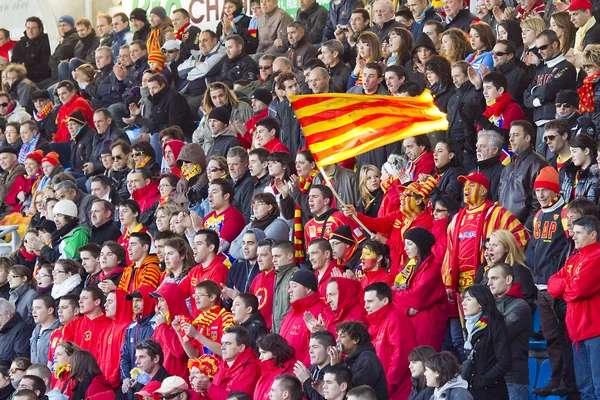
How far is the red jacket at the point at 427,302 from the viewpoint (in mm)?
10633

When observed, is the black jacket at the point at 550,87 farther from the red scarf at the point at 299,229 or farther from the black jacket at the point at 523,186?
the red scarf at the point at 299,229

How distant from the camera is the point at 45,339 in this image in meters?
13.1

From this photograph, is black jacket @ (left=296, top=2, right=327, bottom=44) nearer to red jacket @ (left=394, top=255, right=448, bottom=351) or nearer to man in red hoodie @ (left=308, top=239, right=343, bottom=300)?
man in red hoodie @ (left=308, top=239, right=343, bottom=300)

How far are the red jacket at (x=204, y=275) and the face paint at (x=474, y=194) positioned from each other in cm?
244

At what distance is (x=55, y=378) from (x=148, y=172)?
146 inches

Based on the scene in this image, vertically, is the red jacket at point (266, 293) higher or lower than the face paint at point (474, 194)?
lower

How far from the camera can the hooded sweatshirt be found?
11906 millimetres

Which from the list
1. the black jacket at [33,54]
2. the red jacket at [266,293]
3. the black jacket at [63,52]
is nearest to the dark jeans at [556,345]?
the red jacket at [266,293]

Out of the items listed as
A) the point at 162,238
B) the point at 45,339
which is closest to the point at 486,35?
the point at 162,238

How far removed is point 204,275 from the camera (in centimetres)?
1242

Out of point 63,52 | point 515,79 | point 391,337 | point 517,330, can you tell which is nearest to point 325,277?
point 391,337

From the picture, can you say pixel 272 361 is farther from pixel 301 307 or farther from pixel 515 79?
pixel 515 79

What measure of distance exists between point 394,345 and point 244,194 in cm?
397

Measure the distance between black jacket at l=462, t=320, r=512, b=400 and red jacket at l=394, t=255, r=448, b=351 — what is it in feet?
3.80
